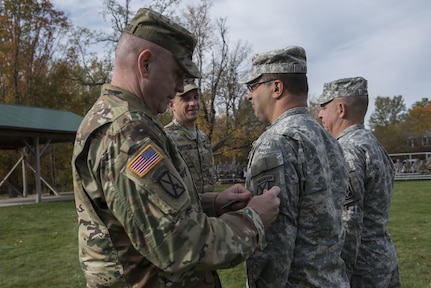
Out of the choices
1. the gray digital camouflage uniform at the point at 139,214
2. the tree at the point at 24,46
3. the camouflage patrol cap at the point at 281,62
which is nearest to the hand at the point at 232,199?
the gray digital camouflage uniform at the point at 139,214

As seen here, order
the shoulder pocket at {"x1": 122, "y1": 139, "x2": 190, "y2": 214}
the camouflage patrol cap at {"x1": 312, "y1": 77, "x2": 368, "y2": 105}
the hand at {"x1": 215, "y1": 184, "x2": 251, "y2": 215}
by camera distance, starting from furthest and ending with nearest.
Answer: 1. the camouflage patrol cap at {"x1": 312, "y1": 77, "x2": 368, "y2": 105}
2. the hand at {"x1": 215, "y1": 184, "x2": 251, "y2": 215}
3. the shoulder pocket at {"x1": 122, "y1": 139, "x2": 190, "y2": 214}

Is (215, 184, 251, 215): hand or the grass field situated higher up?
(215, 184, 251, 215): hand

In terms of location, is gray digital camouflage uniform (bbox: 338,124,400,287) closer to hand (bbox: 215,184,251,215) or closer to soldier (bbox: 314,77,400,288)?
soldier (bbox: 314,77,400,288)

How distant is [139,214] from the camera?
145cm

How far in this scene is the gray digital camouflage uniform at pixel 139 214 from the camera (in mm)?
1450

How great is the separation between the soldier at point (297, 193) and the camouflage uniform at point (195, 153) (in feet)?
9.72

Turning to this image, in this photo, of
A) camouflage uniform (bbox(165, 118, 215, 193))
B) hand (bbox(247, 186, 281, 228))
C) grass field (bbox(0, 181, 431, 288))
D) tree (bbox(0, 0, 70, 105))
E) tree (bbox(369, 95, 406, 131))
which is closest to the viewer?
hand (bbox(247, 186, 281, 228))

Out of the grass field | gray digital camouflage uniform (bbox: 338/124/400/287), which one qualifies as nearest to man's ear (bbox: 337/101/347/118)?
gray digital camouflage uniform (bbox: 338/124/400/287)

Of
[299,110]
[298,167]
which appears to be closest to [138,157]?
[298,167]

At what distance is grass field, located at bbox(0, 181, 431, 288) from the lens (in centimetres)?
599

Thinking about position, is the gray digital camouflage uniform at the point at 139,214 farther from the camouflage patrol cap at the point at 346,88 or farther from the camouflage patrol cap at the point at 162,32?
the camouflage patrol cap at the point at 346,88

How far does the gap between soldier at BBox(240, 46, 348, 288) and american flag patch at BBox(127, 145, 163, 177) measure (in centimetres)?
86

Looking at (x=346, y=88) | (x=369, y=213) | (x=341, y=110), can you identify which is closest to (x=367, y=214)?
(x=369, y=213)

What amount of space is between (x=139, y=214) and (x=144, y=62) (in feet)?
2.26
